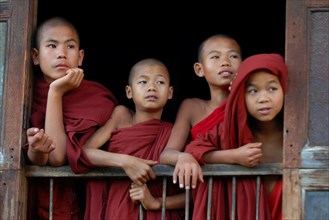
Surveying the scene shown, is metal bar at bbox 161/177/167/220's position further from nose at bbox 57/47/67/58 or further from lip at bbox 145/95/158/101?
nose at bbox 57/47/67/58

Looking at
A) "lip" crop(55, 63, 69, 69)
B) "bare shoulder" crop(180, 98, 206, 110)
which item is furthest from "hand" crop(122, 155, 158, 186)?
"lip" crop(55, 63, 69, 69)

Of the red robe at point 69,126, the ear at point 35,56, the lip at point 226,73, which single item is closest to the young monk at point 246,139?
the lip at point 226,73

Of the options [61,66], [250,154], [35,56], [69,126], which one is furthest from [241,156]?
[35,56]

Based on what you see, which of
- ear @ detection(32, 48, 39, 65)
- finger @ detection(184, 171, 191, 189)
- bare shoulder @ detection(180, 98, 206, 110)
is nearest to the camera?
finger @ detection(184, 171, 191, 189)

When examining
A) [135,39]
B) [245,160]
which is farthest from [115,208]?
[135,39]

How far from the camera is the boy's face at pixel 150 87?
636cm

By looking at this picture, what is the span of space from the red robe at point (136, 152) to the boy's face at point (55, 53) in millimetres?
469

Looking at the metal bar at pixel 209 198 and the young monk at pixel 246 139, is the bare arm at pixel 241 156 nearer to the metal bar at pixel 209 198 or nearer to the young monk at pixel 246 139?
the young monk at pixel 246 139

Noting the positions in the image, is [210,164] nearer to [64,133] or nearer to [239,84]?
[239,84]

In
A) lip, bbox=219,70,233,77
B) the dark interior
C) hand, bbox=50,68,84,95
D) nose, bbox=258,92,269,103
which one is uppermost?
the dark interior

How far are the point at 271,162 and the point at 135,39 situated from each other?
2.39 meters

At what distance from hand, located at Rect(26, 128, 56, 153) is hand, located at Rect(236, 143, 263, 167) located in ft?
3.20

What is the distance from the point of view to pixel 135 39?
8.17 m

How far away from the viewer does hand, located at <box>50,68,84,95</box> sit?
20.2ft
